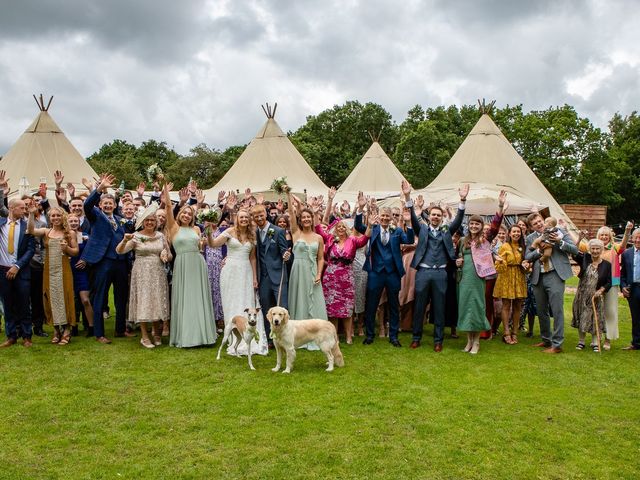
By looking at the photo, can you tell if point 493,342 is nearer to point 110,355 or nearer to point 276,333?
point 276,333

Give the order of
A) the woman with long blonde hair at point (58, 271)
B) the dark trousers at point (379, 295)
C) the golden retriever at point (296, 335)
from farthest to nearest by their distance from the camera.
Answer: the dark trousers at point (379, 295), the woman with long blonde hair at point (58, 271), the golden retriever at point (296, 335)

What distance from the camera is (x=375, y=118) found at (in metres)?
48.8

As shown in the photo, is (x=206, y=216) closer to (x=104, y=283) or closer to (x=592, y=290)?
(x=104, y=283)

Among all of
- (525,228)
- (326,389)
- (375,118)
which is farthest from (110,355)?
(375,118)

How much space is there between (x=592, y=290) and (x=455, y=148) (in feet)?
110

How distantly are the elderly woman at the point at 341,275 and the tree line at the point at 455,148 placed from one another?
104 ft

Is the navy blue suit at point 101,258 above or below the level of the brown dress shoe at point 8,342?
above

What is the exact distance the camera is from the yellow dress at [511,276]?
8.11 metres

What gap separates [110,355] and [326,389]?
9.83 feet

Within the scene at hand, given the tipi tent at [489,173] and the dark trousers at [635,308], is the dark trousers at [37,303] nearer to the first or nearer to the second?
the dark trousers at [635,308]

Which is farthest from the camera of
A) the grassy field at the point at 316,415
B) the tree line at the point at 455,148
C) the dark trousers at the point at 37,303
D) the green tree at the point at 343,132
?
the green tree at the point at 343,132

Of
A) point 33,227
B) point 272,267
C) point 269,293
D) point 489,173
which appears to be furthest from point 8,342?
point 489,173

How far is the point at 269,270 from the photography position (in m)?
7.43

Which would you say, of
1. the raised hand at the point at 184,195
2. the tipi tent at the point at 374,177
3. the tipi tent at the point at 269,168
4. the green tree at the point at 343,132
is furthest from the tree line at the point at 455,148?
the raised hand at the point at 184,195
